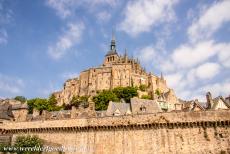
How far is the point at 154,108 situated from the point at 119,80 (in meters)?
48.8

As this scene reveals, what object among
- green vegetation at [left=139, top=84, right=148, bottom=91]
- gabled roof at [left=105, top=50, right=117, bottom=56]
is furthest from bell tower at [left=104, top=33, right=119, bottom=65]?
green vegetation at [left=139, top=84, right=148, bottom=91]

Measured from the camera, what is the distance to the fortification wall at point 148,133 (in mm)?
32938

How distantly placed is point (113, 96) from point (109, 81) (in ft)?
64.6

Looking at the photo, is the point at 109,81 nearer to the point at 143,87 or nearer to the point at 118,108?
the point at 143,87

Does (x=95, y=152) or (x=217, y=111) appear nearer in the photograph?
(x=217, y=111)

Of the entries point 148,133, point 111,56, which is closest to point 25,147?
point 148,133

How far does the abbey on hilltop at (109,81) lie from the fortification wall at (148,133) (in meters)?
52.3

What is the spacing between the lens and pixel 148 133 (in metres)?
35.7

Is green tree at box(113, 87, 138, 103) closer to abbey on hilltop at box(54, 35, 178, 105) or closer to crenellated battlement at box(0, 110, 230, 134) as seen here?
abbey on hilltop at box(54, 35, 178, 105)

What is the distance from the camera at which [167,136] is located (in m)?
34.6

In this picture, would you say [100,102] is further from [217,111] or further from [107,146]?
[217,111]

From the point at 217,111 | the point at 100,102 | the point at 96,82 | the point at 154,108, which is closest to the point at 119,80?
the point at 96,82

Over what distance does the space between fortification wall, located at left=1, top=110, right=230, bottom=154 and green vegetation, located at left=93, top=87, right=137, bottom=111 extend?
106ft

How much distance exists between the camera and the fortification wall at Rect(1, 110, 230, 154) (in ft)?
108
